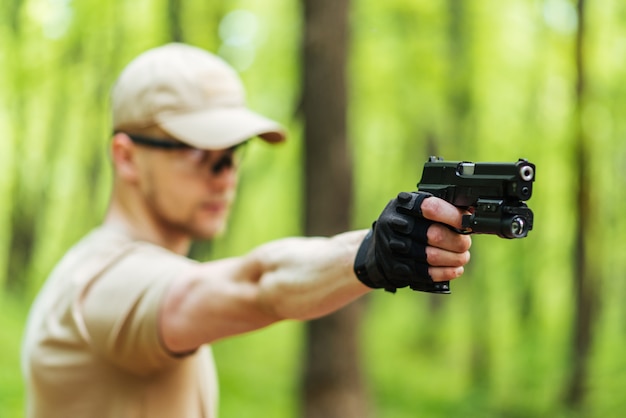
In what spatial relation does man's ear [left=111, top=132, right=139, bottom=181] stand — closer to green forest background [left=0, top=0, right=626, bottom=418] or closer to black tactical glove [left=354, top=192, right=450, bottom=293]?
black tactical glove [left=354, top=192, right=450, bottom=293]

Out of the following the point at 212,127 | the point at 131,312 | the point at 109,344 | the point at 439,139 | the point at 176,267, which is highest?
the point at 439,139

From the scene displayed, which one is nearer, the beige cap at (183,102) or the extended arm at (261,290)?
the extended arm at (261,290)

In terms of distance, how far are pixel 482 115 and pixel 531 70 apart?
141 centimetres

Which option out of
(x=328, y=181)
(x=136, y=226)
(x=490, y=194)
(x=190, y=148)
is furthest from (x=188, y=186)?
(x=328, y=181)

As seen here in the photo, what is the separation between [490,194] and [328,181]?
5408 millimetres

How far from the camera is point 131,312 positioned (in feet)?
8.25

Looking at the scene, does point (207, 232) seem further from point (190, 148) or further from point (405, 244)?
point (405, 244)

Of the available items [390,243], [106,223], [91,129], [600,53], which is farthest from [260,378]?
[390,243]

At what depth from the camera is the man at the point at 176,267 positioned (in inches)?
84.5

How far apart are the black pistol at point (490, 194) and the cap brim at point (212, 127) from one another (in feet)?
3.42

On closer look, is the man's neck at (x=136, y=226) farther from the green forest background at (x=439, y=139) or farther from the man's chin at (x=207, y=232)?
the green forest background at (x=439, y=139)

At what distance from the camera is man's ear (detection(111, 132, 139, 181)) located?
118 inches

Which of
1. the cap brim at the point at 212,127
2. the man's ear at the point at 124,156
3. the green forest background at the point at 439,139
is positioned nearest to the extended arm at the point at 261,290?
the cap brim at the point at 212,127

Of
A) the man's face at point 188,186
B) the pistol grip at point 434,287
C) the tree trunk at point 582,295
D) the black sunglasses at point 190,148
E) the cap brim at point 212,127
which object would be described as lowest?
the tree trunk at point 582,295
